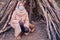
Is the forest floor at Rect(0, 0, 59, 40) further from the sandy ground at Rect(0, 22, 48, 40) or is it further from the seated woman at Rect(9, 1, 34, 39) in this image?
the seated woman at Rect(9, 1, 34, 39)

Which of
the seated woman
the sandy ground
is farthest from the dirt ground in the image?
the seated woman

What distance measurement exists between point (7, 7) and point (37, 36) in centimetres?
106

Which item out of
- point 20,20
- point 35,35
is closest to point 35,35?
point 35,35

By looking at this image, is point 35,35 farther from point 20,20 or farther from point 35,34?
point 20,20

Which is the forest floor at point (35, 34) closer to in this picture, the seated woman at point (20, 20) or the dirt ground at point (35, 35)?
the dirt ground at point (35, 35)

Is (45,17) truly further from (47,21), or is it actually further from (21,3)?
(21,3)

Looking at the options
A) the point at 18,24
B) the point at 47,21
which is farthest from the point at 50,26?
the point at 18,24

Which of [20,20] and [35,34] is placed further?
[35,34]

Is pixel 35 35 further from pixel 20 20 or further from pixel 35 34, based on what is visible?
pixel 20 20

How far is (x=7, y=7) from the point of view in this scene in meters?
7.25

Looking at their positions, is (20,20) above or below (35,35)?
above

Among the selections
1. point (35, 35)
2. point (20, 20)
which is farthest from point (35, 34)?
point (20, 20)

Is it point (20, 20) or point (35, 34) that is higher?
point (20, 20)

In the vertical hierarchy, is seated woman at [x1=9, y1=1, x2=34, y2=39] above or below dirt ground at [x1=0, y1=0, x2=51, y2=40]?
above
